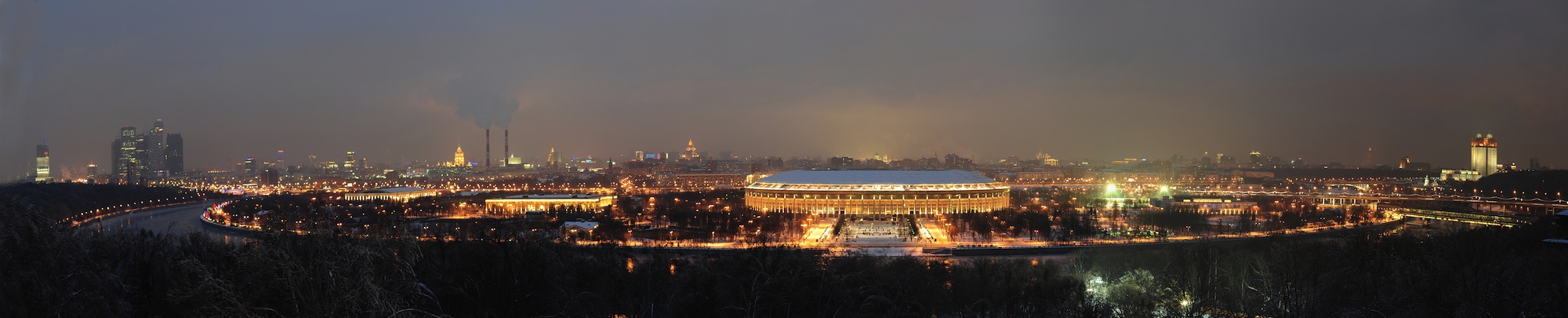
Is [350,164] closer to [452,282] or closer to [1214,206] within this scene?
[1214,206]

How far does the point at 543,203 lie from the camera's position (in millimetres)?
51594

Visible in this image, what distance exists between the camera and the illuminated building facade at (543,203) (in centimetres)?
4712

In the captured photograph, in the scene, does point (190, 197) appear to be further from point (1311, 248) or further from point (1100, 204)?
point (1311, 248)

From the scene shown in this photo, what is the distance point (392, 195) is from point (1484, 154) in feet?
274

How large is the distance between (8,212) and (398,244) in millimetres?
4860

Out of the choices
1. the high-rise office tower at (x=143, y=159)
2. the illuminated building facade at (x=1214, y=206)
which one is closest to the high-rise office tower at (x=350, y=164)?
the high-rise office tower at (x=143, y=159)

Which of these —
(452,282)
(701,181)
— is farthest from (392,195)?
(452,282)

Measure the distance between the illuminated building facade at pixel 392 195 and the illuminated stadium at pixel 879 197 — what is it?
2492 centimetres

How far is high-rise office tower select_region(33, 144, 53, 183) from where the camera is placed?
111 ft

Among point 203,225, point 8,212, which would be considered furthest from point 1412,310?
point 203,225

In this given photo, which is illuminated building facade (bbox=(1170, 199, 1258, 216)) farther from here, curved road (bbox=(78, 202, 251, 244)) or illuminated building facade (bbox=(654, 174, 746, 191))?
curved road (bbox=(78, 202, 251, 244))

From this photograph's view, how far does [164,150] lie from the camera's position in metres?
87.9

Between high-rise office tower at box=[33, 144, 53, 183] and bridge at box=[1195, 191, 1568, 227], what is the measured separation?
161 ft

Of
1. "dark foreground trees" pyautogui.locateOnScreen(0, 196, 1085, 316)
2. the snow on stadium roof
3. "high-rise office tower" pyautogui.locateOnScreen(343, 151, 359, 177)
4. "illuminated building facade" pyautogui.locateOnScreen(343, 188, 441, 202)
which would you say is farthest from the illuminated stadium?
"high-rise office tower" pyautogui.locateOnScreen(343, 151, 359, 177)
